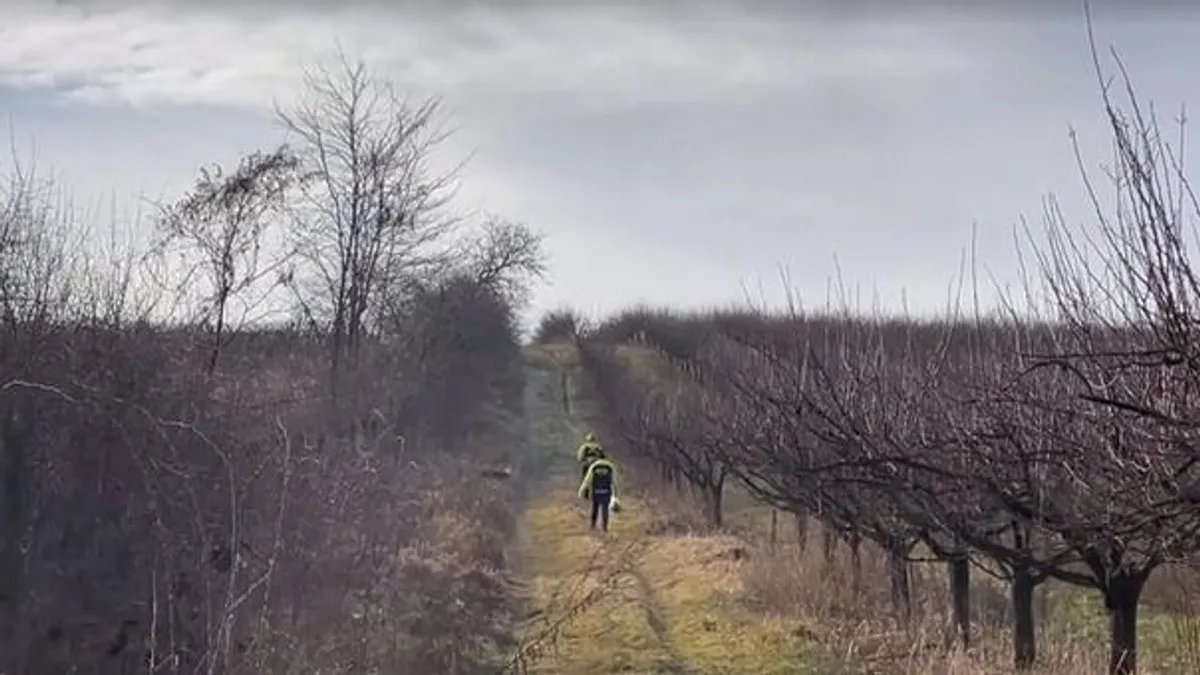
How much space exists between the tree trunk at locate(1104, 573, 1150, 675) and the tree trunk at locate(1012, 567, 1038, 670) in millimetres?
1167

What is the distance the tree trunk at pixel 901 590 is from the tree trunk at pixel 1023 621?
2015 millimetres

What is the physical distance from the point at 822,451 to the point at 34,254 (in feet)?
26.8

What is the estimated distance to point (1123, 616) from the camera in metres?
9.89

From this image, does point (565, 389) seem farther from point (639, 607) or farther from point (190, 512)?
point (190, 512)

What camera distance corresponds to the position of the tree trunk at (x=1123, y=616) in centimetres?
970

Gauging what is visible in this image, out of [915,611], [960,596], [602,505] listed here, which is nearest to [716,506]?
[602,505]

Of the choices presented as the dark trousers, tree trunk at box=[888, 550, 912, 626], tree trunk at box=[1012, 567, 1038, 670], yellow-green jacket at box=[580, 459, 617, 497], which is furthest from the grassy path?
tree trunk at box=[1012, 567, 1038, 670]

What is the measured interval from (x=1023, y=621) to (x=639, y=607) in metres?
5.57

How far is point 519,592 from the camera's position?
17891 millimetres

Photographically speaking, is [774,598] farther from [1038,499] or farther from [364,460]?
[1038,499]

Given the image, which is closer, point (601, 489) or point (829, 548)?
point (829, 548)

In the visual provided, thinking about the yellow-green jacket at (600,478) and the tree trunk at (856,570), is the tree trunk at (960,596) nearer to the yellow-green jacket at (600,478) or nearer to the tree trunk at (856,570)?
the tree trunk at (856,570)

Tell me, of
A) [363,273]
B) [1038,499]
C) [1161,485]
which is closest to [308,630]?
[1038,499]

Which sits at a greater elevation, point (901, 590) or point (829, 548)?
point (829, 548)
